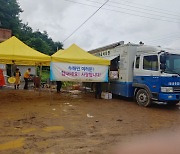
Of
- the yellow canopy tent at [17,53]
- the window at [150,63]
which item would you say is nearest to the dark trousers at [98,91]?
the window at [150,63]

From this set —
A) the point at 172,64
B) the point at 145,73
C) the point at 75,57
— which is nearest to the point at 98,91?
the point at 75,57

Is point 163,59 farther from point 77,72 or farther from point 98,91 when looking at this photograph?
point 98,91

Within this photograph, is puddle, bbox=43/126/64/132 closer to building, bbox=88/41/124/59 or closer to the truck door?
the truck door

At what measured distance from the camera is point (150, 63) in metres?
10.5

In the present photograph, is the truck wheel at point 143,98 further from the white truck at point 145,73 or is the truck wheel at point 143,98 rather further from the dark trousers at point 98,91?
the dark trousers at point 98,91

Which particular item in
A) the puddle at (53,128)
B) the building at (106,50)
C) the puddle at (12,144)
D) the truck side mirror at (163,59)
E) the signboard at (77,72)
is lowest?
the puddle at (12,144)

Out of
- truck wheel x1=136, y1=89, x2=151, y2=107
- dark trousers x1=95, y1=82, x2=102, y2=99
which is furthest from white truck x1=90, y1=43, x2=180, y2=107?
dark trousers x1=95, y1=82, x2=102, y2=99

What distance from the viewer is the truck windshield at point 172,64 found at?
32.5ft

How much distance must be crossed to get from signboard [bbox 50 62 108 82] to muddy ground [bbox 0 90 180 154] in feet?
7.97

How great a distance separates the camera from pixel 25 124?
22.8ft

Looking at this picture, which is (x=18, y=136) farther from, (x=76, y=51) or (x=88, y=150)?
(x=76, y=51)

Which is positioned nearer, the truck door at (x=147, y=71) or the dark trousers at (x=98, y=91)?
the truck door at (x=147, y=71)

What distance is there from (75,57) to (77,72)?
826 millimetres

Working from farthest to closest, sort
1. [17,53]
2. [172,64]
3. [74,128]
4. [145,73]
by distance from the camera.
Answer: [17,53]
[145,73]
[172,64]
[74,128]
